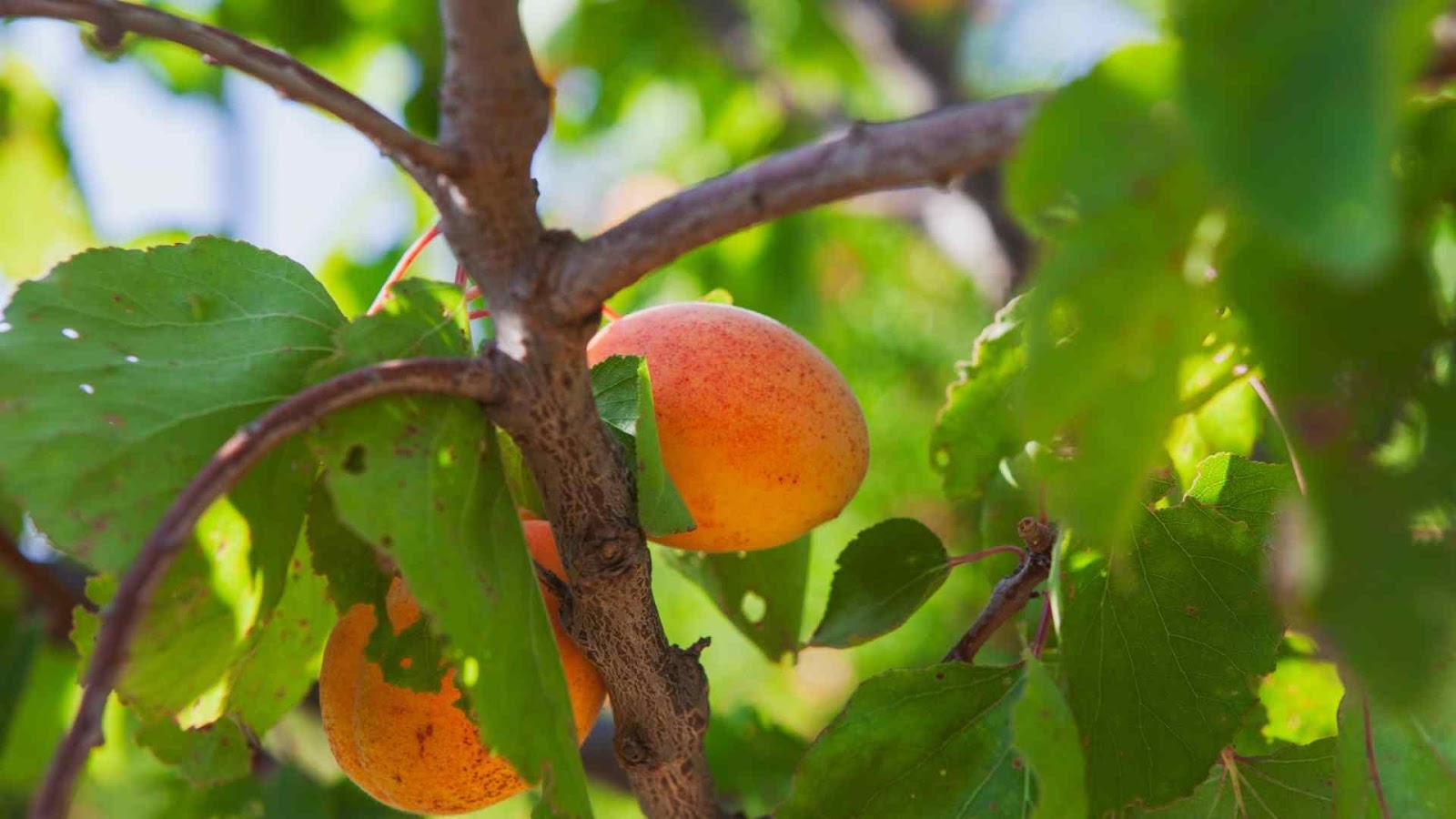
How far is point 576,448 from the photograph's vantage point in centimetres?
65

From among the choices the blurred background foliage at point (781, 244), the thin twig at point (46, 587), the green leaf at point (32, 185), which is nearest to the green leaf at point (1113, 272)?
the blurred background foliage at point (781, 244)

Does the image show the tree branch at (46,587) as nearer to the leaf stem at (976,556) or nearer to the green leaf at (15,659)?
the green leaf at (15,659)

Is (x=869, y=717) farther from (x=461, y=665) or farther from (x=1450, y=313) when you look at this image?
(x=1450, y=313)

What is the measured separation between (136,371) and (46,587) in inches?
32.9

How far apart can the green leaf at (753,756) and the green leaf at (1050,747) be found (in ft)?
2.05

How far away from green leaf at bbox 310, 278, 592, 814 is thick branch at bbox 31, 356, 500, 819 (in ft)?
0.06

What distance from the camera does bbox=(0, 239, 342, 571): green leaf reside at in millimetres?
586

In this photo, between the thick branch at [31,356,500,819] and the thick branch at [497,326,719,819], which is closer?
the thick branch at [31,356,500,819]

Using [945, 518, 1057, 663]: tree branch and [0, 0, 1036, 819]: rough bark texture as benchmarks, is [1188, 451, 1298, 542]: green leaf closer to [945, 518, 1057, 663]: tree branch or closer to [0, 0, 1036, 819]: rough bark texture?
[945, 518, 1057, 663]: tree branch

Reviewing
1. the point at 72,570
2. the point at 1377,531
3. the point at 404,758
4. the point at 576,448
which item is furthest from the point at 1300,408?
the point at 72,570

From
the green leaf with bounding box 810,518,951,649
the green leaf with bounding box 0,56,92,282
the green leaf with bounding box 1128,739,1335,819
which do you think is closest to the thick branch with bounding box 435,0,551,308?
the green leaf with bounding box 810,518,951,649

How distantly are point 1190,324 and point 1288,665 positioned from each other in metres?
0.63

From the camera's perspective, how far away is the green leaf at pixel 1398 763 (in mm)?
616

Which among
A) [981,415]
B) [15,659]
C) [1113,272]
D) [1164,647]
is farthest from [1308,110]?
[15,659]
